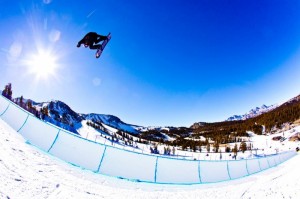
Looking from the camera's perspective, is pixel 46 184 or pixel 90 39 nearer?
pixel 46 184

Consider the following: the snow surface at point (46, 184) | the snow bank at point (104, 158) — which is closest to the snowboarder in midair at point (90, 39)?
the snow bank at point (104, 158)

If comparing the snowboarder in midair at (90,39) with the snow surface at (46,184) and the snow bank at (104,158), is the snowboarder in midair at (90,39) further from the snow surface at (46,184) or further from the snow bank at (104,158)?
the snow surface at (46,184)

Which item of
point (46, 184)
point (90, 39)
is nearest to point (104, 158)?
point (46, 184)

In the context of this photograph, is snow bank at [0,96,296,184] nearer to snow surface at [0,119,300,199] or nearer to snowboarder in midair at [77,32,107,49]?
snow surface at [0,119,300,199]

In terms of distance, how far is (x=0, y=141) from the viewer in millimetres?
7766

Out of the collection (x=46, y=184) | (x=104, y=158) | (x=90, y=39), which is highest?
(x=90, y=39)

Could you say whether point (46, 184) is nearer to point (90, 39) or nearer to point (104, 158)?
point (104, 158)

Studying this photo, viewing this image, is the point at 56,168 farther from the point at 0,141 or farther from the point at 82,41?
the point at 82,41

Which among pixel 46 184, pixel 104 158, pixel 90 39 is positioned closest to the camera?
pixel 46 184

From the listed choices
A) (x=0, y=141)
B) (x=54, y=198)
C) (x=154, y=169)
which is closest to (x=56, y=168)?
(x=0, y=141)

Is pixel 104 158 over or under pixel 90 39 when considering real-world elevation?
under

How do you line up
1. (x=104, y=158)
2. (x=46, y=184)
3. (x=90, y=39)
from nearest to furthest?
Result: 1. (x=46, y=184)
2. (x=104, y=158)
3. (x=90, y=39)

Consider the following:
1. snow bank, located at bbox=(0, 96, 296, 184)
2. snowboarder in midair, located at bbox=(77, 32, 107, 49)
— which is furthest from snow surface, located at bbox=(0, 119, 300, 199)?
snowboarder in midair, located at bbox=(77, 32, 107, 49)

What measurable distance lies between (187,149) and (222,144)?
76.4 ft
